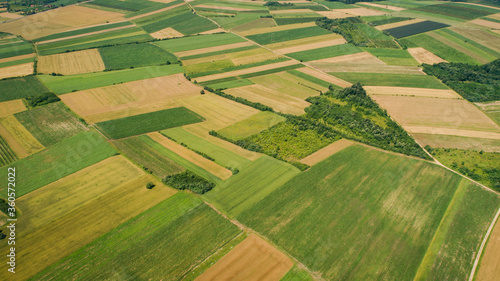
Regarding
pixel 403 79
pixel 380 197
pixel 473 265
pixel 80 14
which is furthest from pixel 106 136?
pixel 80 14

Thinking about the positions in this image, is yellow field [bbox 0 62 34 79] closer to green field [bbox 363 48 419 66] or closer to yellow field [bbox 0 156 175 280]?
yellow field [bbox 0 156 175 280]

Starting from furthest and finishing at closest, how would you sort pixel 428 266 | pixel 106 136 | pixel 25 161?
pixel 106 136 < pixel 25 161 < pixel 428 266

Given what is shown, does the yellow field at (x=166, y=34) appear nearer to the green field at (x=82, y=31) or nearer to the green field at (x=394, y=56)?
the green field at (x=82, y=31)

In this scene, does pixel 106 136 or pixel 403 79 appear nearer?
pixel 106 136

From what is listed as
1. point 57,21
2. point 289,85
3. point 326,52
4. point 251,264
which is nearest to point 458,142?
point 289,85

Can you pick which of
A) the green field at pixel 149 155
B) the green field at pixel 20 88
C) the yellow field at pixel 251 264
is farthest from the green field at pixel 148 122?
the yellow field at pixel 251 264

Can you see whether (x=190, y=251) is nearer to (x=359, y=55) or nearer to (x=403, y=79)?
(x=403, y=79)

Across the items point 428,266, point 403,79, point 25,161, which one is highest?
point 403,79
